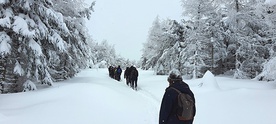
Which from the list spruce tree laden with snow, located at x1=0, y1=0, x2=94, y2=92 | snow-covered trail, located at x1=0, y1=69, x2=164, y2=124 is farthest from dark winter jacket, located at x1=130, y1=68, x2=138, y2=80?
snow-covered trail, located at x1=0, y1=69, x2=164, y2=124

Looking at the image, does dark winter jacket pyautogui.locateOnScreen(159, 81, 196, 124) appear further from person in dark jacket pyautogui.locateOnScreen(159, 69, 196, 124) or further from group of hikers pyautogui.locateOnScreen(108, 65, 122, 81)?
group of hikers pyautogui.locateOnScreen(108, 65, 122, 81)

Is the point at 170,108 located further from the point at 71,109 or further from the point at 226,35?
the point at 226,35

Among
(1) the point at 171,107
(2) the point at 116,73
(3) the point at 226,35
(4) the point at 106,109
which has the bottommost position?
(4) the point at 106,109

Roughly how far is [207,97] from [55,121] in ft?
22.3

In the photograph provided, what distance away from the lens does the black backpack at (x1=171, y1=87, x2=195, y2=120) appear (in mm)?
3756

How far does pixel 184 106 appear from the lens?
12.3 ft

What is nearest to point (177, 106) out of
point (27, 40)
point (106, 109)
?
point (106, 109)

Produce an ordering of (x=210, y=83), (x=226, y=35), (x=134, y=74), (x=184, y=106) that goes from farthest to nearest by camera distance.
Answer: (x=226, y=35)
(x=134, y=74)
(x=210, y=83)
(x=184, y=106)

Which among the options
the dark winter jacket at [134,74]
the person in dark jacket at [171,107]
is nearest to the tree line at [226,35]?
the dark winter jacket at [134,74]

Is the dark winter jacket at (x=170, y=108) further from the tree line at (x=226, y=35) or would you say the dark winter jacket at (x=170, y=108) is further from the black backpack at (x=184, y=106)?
the tree line at (x=226, y=35)

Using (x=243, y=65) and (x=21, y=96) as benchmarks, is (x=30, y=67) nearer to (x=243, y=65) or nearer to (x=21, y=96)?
(x=21, y=96)

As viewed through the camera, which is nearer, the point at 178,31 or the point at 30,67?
the point at 30,67

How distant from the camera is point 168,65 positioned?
29156 millimetres

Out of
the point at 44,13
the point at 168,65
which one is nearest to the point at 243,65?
the point at 168,65
